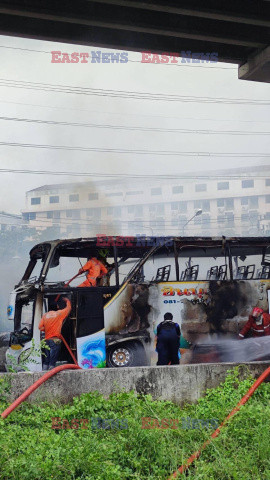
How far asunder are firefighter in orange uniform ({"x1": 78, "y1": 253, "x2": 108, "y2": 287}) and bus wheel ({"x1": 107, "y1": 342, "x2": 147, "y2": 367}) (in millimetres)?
1367

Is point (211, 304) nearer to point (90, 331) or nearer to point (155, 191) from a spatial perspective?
point (90, 331)

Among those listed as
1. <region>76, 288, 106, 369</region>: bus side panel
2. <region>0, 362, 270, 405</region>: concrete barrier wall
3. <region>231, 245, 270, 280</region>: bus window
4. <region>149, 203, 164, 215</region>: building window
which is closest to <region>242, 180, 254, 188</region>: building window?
<region>149, 203, 164, 215</region>: building window

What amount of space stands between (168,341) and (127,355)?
33.1 inches

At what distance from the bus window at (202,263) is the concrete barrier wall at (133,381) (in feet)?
14.0

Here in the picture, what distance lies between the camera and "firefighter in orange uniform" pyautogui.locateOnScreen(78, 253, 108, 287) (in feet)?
35.1

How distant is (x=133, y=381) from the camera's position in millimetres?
6488

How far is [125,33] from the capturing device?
920 centimetres

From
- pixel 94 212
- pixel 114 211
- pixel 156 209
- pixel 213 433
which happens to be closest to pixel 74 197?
pixel 94 212

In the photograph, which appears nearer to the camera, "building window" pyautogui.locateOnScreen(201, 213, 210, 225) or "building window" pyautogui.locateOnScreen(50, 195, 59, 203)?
"building window" pyautogui.locateOnScreen(50, 195, 59, 203)

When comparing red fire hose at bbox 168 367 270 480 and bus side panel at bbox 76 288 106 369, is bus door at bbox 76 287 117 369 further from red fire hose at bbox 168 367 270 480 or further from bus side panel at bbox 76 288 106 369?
red fire hose at bbox 168 367 270 480

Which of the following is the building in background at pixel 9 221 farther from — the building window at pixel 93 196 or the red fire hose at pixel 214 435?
the red fire hose at pixel 214 435

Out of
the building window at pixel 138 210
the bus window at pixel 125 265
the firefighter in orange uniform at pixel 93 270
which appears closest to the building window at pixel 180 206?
the building window at pixel 138 210

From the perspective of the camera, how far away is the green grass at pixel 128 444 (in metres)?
4.29

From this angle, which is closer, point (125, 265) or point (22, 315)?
point (22, 315)
